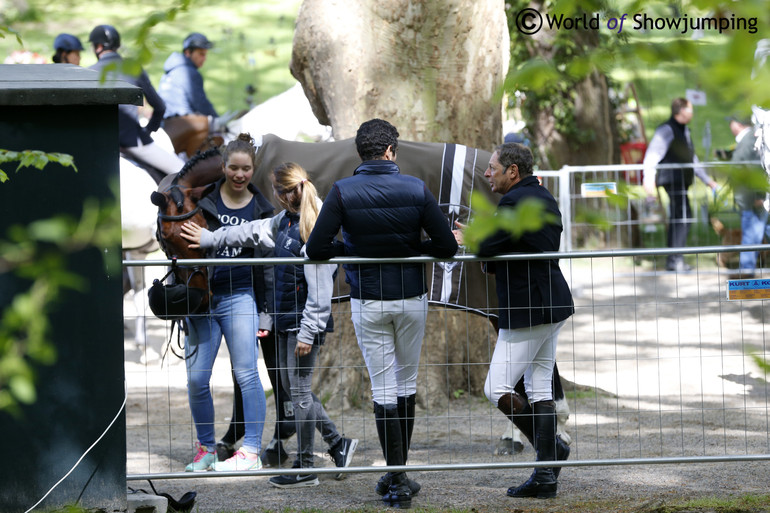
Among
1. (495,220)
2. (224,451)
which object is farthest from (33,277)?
(224,451)

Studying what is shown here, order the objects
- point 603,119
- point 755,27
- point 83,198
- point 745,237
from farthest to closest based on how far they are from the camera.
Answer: point 603,119, point 745,237, point 83,198, point 755,27

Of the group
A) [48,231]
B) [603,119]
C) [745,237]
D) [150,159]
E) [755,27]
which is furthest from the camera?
[603,119]

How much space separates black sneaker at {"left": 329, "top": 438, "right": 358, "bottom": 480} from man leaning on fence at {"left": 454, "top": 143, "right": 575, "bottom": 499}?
3.03ft

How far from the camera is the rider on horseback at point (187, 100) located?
1223 cm

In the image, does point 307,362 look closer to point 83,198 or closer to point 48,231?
point 83,198

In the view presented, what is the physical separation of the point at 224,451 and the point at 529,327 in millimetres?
2127

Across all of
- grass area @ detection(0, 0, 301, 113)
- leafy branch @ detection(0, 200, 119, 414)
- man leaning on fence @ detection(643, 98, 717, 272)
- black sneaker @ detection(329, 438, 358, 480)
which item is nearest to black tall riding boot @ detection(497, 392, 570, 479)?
black sneaker @ detection(329, 438, 358, 480)

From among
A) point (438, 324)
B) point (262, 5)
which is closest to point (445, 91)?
point (438, 324)

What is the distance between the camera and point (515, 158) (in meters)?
5.41

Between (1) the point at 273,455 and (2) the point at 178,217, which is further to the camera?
(1) the point at 273,455

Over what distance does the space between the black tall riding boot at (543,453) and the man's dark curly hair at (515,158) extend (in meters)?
1.27

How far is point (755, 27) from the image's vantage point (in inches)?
59.6

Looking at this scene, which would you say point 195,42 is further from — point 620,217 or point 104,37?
point 620,217

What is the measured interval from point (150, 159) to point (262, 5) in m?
22.1
